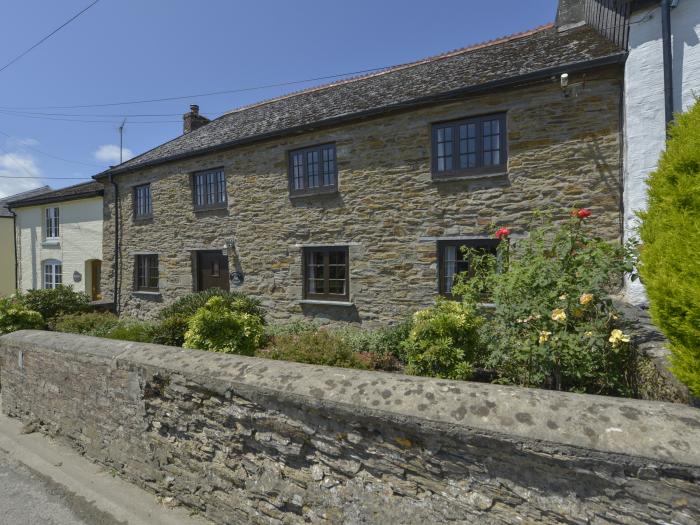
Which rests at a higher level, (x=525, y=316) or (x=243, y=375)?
(x=525, y=316)

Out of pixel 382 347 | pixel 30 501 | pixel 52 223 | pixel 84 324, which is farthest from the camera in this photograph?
pixel 52 223

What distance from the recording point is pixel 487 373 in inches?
204

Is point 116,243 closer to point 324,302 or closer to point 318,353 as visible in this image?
point 324,302

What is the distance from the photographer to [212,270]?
13.0 m

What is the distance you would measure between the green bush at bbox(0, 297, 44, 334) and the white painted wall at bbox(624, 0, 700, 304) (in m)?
12.3

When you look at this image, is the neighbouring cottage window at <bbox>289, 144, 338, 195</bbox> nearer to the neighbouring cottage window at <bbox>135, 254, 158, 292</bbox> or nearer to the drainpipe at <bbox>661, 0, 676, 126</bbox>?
the drainpipe at <bbox>661, 0, 676, 126</bbox>

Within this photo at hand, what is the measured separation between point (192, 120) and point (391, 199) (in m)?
12.1

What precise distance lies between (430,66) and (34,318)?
40.7 feet

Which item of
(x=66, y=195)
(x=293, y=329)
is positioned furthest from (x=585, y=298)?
(x=66, y=195)

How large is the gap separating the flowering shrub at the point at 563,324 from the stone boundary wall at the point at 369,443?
1368 millimetres

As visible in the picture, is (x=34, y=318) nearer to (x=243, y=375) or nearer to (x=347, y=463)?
(x=243, y=375)

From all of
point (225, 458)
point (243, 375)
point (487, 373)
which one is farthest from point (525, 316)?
point (225, 458)

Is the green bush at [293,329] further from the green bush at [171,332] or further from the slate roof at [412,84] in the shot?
the slate roof at [412,84]

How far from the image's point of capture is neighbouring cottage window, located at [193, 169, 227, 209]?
1264 centimetres
